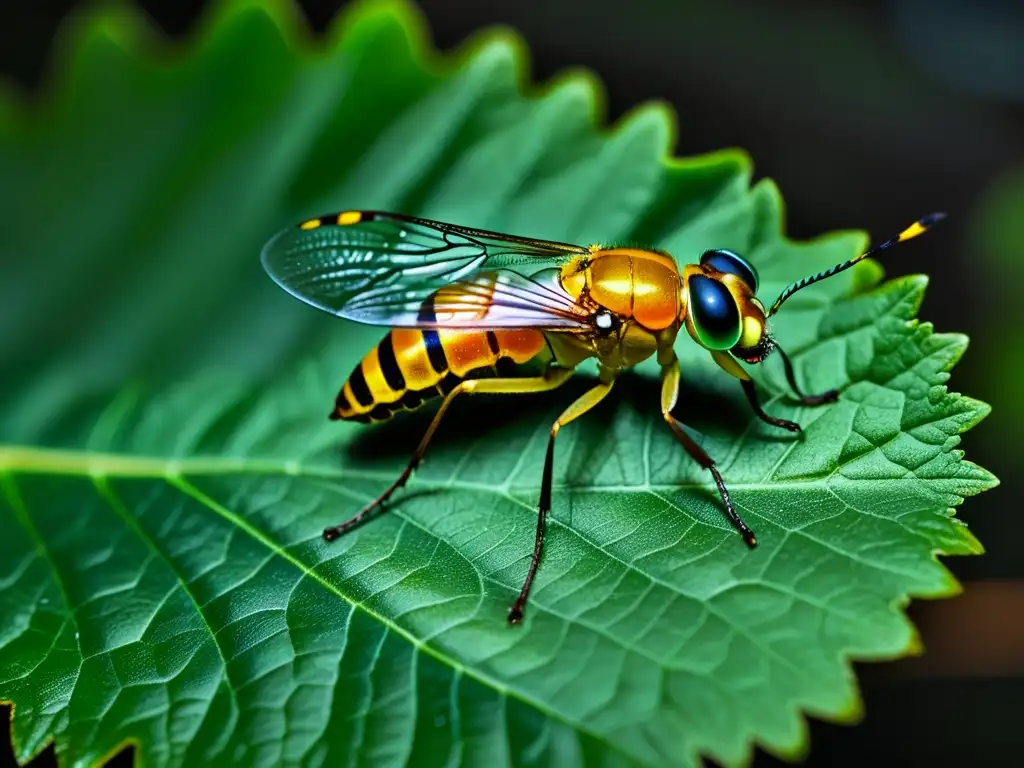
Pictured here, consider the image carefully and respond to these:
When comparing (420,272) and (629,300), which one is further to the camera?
(420,272)

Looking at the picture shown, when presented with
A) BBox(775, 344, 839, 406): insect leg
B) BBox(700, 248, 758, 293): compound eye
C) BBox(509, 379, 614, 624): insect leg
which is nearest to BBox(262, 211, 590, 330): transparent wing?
BBox(509, 379, 614, 624): insect leg

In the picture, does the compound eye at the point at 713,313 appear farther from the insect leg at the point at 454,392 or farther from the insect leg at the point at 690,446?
the insect leg at the point at 454,392

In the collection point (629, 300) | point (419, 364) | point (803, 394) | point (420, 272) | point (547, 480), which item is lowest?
point (547, 480)

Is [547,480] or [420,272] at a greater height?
[420,272]

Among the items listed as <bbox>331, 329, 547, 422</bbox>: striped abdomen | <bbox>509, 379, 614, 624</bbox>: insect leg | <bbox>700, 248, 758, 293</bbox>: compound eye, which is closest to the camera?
<bbox>509, 379, 614, 624</bbox>: insect leg

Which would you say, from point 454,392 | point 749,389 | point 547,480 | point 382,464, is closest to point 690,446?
point 749,389

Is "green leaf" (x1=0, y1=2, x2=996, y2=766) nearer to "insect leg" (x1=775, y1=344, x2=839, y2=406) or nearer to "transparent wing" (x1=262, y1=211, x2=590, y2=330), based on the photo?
"insect leg" (x1=775, y1=344, x2=839, y2=406)

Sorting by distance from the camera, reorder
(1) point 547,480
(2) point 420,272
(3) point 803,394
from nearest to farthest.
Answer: (1) point 547,480 < (3) point 803,394 < (2) point 420,272

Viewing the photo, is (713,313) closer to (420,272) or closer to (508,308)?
(508,308)

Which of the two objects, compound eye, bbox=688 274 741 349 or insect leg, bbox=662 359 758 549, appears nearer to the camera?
insect leg, bbox=662 359 758 549
